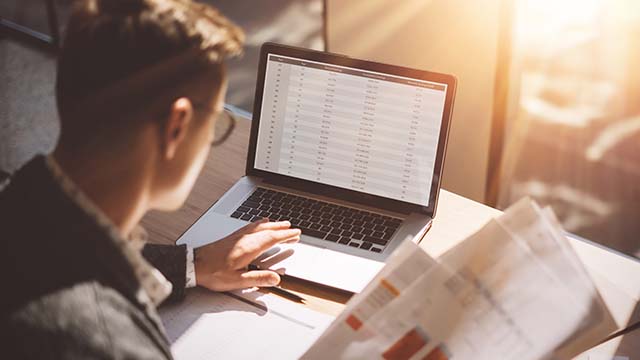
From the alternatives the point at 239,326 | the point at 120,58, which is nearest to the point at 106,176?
the point at 120,58

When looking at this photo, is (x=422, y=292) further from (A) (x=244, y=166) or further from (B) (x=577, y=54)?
(B) (x=577, y=54)

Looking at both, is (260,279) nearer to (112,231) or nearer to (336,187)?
(336,187)

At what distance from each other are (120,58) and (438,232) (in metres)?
0.73

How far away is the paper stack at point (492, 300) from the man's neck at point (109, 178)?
0.32 meters

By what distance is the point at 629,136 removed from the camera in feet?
8.61

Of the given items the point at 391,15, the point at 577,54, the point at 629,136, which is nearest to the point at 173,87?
the point at 391,15

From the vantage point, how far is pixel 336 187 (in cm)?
133

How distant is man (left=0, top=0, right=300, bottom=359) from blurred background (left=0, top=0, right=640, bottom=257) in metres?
1.35

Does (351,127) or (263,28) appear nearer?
(351,127)

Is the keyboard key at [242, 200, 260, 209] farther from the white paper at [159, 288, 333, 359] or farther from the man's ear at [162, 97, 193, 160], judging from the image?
the man's ear at [162, 97, 193, 160]

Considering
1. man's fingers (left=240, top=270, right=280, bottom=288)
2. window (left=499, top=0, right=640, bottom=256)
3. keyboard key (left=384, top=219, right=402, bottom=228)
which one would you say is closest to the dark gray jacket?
man's fingers (left=240, top=270, right=280, bottom=288)

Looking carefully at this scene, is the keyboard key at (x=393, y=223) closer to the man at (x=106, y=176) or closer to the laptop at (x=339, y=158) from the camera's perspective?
the laptop at (x=339, y=158)

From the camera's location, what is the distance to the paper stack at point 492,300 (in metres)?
0.84

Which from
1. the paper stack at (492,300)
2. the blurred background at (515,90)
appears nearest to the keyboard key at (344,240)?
the paper stack at (492,300)
